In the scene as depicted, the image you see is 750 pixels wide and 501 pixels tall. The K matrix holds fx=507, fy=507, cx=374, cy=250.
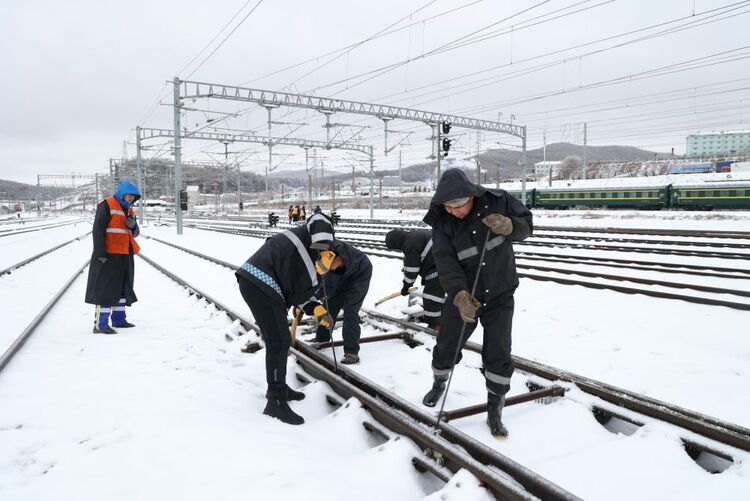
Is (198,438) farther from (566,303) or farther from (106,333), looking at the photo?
(566,303)

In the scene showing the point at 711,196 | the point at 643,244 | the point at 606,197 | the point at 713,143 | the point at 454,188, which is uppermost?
the point at 713,143

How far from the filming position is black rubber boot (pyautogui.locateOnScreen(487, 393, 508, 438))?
3609mm

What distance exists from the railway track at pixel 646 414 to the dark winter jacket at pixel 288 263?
158cm

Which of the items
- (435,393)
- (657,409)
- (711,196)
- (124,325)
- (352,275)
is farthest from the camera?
(711,196)

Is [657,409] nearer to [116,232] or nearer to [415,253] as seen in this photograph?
[415,253]

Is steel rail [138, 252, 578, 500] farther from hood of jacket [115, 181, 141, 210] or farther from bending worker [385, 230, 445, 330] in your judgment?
hood of jacket [115, 181, 141, 210]

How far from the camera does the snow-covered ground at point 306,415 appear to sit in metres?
3.05

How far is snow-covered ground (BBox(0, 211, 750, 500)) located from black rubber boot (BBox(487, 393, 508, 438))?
2.6 inches

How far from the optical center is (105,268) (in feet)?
22.2

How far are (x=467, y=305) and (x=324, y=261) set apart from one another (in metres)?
1.23

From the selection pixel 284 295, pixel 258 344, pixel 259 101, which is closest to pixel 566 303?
pixel 258 344

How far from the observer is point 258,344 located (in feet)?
19.7

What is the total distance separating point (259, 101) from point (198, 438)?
20.1 m

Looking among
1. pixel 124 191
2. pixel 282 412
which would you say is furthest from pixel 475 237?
pixel 124 191
